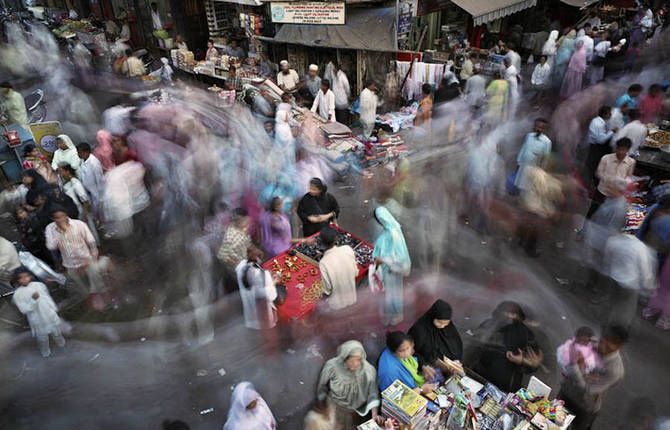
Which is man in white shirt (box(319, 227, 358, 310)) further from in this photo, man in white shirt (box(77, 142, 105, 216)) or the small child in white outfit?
man in white shirt (box(77, 142, 105, 216))

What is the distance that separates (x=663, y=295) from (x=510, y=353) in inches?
110

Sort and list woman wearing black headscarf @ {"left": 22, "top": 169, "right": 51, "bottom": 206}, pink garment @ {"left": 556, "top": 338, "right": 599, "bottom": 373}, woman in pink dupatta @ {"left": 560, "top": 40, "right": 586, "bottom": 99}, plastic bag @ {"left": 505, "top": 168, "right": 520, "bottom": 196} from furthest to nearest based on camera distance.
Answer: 1. woman in pink dupatta @ {"left": 560, "top": 40, "right": 586, "bottom": 99}
2. plastic bag @ {"left": 505, "top": 168, "right": 520, "bottom": 196}
3. woman wearing black headscarf @ {"left": 22, "top": 169, "right": 51, "bottom": 206}
4. pink garment @ {"left": 556, "top": 338, "right": 599, "bottom": 373}

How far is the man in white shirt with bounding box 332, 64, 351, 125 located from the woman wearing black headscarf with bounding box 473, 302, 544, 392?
828 centimetres

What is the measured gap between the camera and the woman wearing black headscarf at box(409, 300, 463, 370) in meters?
4.45

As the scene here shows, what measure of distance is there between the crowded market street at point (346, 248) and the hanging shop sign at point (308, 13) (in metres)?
0.06

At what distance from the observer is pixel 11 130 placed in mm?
9539

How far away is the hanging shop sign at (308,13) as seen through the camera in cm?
1184

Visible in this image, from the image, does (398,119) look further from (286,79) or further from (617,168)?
(617,168)

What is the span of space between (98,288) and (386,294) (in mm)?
4331

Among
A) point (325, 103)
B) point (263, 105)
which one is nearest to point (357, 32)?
point (325, 103)

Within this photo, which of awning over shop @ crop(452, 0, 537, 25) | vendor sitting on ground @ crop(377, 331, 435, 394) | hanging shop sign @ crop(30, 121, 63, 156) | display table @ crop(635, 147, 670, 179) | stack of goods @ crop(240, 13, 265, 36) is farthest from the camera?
stack of goods @ crop(240, 13, 265, 36)

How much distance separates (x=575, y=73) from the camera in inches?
488

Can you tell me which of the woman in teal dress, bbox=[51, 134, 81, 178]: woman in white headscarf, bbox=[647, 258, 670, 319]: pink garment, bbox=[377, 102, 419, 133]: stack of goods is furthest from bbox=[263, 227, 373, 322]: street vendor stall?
bbox=[377, 102, 419, 133]: stack of goods

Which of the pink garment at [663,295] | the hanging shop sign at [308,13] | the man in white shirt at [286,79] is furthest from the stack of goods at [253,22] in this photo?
the pink garment at [663,295]
